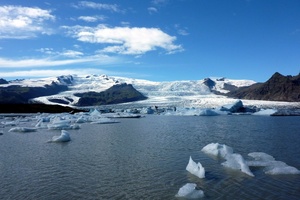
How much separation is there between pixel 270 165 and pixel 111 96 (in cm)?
17327

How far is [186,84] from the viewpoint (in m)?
148

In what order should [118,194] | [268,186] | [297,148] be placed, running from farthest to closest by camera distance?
[297,148] < [268,186] < [118,194]

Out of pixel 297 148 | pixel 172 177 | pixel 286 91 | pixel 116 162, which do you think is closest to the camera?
pixel 172 177

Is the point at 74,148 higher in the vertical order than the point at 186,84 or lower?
lower

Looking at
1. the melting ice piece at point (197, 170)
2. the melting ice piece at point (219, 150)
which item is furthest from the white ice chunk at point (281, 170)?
the melting ice piece at point (219, 150)

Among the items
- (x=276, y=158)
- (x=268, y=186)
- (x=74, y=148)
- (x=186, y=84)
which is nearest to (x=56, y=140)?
(x=74, y=148)

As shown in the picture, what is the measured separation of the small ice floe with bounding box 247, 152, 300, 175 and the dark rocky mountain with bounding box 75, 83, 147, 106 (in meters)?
140

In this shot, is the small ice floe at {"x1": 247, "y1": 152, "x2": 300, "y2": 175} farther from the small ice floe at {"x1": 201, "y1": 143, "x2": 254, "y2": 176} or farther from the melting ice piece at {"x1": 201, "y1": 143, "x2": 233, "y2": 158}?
the melting ice piece at {"x1": 201, "y1": 143, "x2": 233, "y2": 158}

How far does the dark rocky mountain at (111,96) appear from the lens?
15762 cm

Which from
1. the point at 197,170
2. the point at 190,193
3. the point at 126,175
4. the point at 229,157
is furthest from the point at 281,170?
the point at 126,175

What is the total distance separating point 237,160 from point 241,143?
6412mm

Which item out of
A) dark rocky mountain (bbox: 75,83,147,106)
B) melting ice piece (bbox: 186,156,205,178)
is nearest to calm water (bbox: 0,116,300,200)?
melting ice piece (bbox: 186,156,205,178)

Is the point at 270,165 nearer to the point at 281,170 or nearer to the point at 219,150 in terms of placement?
the point at 281,170

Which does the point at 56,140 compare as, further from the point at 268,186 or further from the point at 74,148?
the point at 268,186
